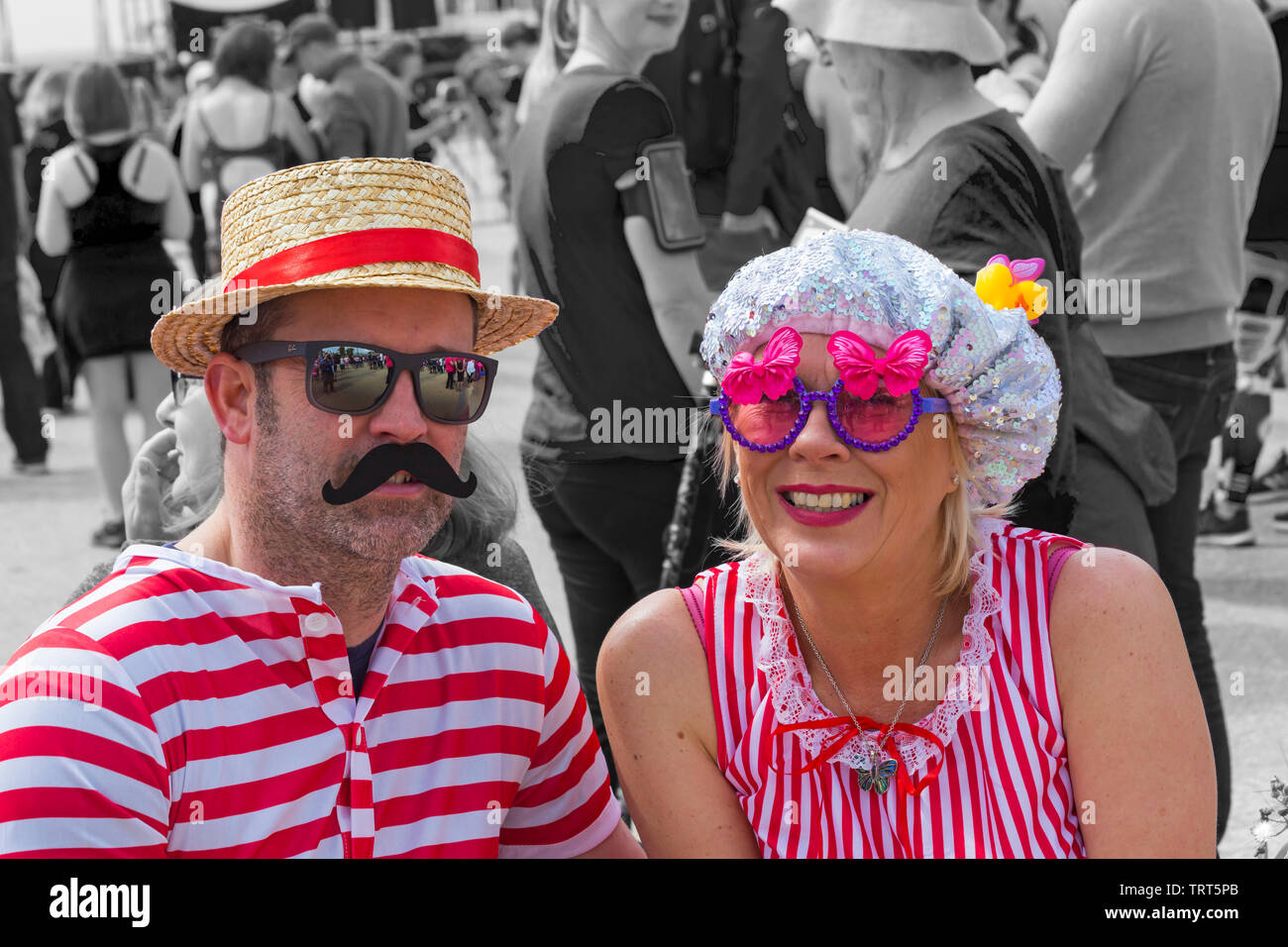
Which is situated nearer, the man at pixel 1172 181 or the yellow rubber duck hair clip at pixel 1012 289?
the yellow rubber duck hair clip at pixel 1012 289

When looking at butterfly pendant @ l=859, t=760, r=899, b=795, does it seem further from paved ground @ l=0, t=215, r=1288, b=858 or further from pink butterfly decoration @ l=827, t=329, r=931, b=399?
paved ground @ l=0, t=215, r=1288, b=858

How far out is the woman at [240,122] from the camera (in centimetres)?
744

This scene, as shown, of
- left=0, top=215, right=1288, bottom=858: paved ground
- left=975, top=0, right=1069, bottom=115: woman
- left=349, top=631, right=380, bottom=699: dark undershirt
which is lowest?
left=0, top=215, right=1288, bottom=858: paved ground

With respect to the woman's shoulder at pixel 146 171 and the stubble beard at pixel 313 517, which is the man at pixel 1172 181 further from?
the woman's shoulder at pixel 146 171

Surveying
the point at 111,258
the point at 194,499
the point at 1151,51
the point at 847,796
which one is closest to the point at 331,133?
the point at 111,258

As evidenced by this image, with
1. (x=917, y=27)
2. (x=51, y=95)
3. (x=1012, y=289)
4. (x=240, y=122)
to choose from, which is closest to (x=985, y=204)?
(x=917, y=27)

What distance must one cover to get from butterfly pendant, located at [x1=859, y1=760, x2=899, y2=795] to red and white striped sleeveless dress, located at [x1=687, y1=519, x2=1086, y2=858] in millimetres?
11

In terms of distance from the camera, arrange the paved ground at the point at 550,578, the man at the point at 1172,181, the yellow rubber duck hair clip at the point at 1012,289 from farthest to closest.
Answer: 1. the paved ground at the point at 550,578
2. the man at the point at 1172,181
3. the yellow rubber duck hair clip at the point at 1012,289

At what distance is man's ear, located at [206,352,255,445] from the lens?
1.78 metres

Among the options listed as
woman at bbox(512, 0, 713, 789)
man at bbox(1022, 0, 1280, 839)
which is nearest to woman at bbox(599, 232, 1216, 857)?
woman at bbox(512, 0, 713, 789)

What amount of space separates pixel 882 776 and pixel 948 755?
89mm

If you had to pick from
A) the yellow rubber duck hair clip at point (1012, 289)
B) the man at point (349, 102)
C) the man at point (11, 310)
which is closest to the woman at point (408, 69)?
the man at point (349, 102)

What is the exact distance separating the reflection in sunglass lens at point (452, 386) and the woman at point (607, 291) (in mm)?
1282
